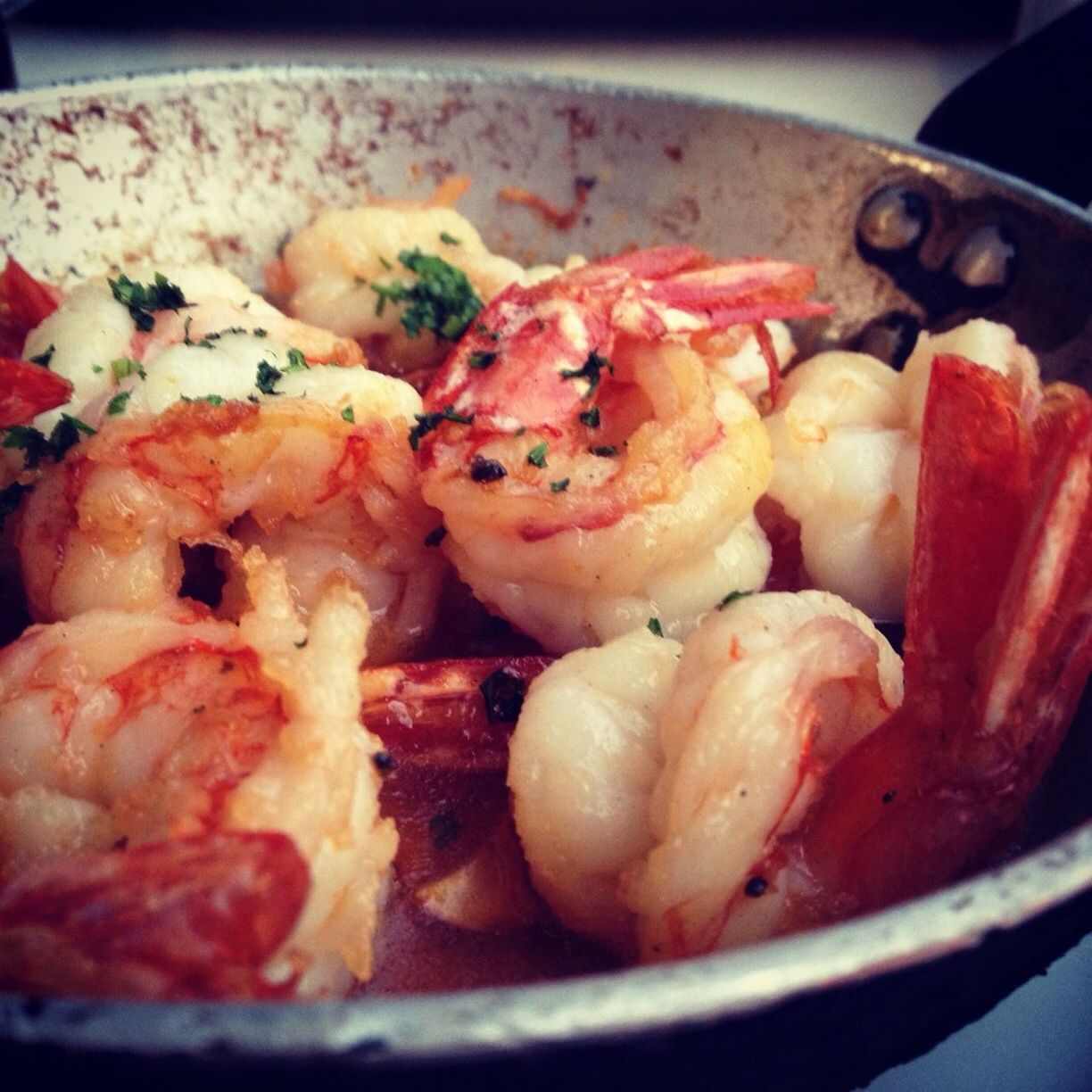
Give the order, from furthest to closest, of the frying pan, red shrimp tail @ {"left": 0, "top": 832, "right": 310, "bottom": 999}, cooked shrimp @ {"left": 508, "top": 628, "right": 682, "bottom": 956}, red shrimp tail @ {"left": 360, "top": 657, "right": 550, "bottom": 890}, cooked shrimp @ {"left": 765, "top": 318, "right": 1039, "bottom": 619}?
the frying pan
cooked shrimp @ {"left": 765, "top": 318, "right": 1039, "bottom": 619}
red shrimp tail @ {"left": 360, "top": 657, "right": 550, "bottom": 890}
cooked shrimp @ {"left": 508, "top": 628, "right": 682, "bottom": 956}
red shrimp tail @ {"left": 0, "top": 832, "right": 310, "bottom": 999}

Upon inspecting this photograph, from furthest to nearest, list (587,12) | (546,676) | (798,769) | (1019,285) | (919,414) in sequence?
1. (587,12)
2. (1019,285)
3. (919,414)
4. (546,676)
5. (798,769)

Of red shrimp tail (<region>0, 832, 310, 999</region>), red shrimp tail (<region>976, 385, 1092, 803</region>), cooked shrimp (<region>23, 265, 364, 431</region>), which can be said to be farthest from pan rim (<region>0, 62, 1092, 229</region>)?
red shrimp tail (<region>0, 832, 310, 999</region>)

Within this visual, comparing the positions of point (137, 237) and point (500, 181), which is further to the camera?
point (500, 181)

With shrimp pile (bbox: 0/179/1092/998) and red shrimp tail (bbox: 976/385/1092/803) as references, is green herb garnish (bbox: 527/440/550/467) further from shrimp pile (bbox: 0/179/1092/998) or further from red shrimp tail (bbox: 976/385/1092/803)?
red shrimp tail (bbox: 976/385/1092/803)

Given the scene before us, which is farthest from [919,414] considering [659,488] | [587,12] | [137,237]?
[587,12]

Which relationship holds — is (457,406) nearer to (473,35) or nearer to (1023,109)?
(1023,109)

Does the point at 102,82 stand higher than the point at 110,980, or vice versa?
the point at 102,82
